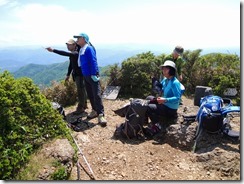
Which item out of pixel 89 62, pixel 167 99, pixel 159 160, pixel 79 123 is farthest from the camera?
pixel 79 123

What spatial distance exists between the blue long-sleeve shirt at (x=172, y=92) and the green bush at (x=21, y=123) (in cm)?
246

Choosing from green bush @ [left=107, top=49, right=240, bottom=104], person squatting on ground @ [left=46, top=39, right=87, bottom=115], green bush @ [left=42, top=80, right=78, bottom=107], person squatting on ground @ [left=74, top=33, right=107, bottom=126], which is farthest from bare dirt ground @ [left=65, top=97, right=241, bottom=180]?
green bush @ [left=107, top=49, right=240, bottom=104]

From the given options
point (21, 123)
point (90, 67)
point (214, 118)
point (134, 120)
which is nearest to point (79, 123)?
point (90, 67)

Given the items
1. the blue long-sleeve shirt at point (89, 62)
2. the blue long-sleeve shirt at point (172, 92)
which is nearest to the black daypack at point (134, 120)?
the blue long-sleeve shirt at point (172, 92)

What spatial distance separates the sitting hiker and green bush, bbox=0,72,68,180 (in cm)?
223

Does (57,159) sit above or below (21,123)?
below

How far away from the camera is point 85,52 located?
736 cm

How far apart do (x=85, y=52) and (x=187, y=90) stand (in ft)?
19.0

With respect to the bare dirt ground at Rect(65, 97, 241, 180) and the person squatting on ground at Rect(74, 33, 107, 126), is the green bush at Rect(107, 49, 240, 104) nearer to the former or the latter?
the person squatting on ground at Rect(74, 33, 107, 126)

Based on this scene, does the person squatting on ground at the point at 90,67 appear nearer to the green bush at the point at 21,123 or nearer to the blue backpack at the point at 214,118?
the green bush at the point at 21,123

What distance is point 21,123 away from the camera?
4.71 m

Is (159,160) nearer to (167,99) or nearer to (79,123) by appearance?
(167,99)

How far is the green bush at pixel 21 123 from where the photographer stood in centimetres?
425

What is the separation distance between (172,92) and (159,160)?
5.63ft
